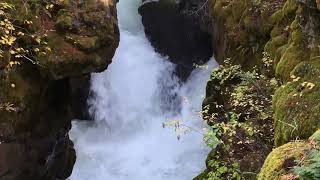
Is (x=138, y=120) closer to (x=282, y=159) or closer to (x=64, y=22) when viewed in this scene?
(x=64, y=22)

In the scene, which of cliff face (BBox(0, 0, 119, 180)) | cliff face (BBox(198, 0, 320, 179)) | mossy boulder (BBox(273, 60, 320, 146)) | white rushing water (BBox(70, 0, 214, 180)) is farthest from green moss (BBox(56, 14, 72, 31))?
mossy boulder (BBox(273, 60, 320, 146))

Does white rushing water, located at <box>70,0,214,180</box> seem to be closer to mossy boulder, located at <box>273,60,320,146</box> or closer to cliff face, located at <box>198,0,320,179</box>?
cliff face, located at <box>198,0,320,179</box>

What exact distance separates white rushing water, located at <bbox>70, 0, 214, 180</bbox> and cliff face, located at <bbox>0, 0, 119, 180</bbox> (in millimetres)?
2508

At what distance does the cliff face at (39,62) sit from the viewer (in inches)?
377

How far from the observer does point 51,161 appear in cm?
1171

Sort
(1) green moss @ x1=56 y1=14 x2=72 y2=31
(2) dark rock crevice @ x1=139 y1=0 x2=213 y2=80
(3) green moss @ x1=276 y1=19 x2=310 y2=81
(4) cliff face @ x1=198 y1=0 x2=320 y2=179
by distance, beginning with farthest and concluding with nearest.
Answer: (2) dark rock crevice @ x1=139 y1=0 x2=213 y2=80, (1) green moss @ x1=56 y1=14 x2=72 y2=31, (3) green moss @ x1=276 y1=19 x2=310 y2=81, (4) cliff face @ x1=198 y1=0 x2=320 y2=179

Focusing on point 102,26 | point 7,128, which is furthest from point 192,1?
point 7,128

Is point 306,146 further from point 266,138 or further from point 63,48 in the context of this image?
point 63,48

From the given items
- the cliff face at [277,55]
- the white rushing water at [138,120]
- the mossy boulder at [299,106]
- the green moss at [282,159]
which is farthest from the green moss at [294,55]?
the white rushing water at [138,120]

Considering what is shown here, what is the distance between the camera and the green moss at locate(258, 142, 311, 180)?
3.94 m

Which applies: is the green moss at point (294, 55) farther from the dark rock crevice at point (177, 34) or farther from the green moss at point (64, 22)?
the dark rock crevice at point (177, 34)

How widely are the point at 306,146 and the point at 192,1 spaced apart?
12221mm

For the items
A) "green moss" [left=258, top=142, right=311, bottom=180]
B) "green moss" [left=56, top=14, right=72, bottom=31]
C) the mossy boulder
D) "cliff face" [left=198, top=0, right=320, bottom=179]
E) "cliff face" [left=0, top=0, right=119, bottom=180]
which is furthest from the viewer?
"green moss" [left=56, top=14, right=72, bottom=31]

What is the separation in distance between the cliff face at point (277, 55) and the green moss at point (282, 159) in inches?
0.7
